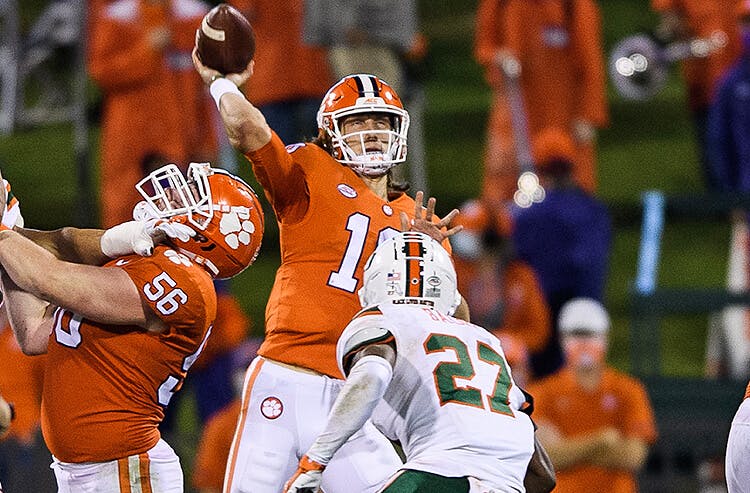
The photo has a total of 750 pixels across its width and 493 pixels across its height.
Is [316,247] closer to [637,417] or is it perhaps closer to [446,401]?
[446,401]

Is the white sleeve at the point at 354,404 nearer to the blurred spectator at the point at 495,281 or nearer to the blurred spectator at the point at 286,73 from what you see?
the blurred spectator at the point at 495,281

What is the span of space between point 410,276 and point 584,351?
395 centimetres

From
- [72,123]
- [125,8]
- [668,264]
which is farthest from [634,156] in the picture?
[125,8]

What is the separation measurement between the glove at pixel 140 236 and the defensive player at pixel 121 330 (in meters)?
0.03

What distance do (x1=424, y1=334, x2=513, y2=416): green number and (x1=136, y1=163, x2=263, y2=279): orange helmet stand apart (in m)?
0.89

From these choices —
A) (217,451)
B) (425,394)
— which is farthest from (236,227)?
(217,451)

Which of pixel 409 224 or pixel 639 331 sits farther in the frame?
pixel 639 331

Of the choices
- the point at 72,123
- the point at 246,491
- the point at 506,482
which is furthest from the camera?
the point at 72,123

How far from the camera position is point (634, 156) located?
45.4 ft

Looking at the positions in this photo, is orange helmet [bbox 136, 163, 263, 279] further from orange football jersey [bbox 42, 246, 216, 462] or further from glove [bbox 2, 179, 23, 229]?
glove [bbox 2, 179, 23, 229]

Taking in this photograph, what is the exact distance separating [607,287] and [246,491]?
7162mm

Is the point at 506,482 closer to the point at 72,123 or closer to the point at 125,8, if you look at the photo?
the point at 125,8

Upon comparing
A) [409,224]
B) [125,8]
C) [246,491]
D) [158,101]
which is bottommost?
[246,491]

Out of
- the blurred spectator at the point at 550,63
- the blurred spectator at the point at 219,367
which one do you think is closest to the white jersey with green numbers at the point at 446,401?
the blurred spectator at the point at 219,367
